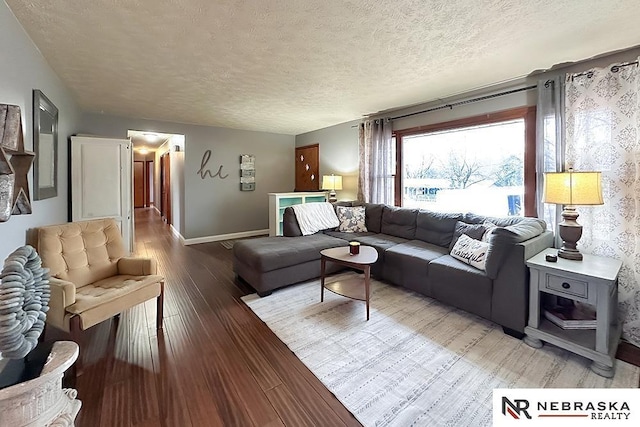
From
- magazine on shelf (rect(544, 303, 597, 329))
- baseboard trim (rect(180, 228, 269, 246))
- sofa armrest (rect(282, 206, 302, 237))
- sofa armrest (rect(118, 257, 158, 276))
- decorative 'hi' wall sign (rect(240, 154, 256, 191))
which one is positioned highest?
decorative 'hi' wall sign (rect(240, 154, 256, 191))

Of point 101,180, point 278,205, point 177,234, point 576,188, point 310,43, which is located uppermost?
point 310,43

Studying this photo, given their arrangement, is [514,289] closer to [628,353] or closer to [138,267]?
[628,353]

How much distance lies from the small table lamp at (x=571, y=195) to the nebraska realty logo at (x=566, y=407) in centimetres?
104

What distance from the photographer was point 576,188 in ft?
7.18

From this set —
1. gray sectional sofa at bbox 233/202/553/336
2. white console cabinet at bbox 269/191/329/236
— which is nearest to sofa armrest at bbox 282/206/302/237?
gray sectional sofa at bbox 233/202/553/336

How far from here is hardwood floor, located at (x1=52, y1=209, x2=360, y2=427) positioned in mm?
1494

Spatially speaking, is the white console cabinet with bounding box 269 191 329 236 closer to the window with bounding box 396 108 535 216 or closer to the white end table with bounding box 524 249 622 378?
the window with bounding box 396 108 535 216

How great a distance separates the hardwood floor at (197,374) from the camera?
4.90 feet

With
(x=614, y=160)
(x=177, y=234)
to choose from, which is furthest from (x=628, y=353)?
(x=177, y=234)

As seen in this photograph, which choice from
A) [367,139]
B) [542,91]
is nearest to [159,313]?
[367,139]

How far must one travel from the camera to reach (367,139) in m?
4.79

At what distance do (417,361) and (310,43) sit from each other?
264 centimetres

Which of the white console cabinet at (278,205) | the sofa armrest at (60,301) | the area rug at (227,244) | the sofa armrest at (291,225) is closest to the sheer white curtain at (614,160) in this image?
the sofa armrest at (291,225)

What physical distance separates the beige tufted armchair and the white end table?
10.1 feet
